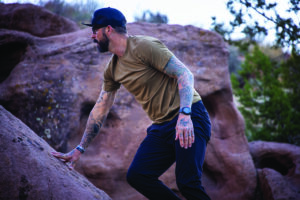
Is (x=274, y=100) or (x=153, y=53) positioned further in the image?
(x=274, y=100)

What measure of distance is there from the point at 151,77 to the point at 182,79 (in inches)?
12.7

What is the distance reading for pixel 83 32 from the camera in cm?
496

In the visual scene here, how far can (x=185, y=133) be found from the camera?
2.28 metres

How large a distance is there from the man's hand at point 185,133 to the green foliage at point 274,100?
4.56 metres

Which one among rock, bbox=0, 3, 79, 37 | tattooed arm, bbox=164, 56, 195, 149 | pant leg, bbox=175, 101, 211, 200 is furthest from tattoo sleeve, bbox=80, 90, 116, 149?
rock, bbox=0, 3, 79, 37

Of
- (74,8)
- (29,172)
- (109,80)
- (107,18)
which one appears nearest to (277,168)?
(109,80)

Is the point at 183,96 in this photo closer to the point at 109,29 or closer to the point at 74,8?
the point at 109,29

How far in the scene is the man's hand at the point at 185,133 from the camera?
228 cm

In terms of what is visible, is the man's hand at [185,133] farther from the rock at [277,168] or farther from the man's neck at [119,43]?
the rock at [277,168]

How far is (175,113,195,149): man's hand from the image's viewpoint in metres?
2.28

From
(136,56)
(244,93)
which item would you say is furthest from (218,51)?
(136,56)

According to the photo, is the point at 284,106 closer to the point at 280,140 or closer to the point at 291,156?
the point at 280,140

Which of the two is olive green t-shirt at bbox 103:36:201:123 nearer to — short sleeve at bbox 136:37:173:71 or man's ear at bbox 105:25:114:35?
short sleeve at bbox 136:37:173:71

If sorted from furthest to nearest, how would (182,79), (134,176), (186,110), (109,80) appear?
1. (109,80)
2. (134,176)
3. (182,79)
4. (186,110)
